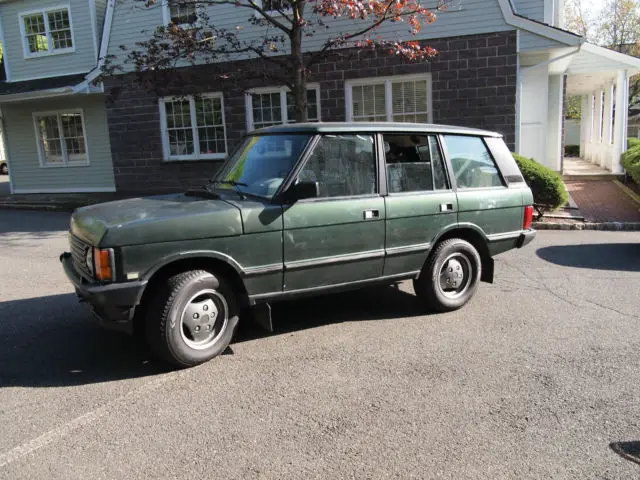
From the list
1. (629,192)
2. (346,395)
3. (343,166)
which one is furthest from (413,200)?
(629,192)

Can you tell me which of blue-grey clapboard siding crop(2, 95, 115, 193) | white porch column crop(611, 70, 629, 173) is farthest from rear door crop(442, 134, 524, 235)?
blue-grey clapboard siding crop(2, 95, 115, 193)

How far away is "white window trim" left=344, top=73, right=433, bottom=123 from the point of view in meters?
13.4

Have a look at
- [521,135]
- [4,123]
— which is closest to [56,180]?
[4,123]

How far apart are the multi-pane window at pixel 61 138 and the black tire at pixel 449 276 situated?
15.9m

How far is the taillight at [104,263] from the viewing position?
150 inches

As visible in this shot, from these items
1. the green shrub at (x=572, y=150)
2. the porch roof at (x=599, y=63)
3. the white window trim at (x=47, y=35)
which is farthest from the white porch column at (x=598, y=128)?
the white window trim at (x=47, y=35)

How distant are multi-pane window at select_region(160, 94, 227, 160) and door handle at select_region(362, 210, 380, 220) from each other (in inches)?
443

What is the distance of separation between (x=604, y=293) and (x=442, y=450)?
4.06 metres

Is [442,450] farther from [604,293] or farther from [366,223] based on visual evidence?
[604,293]

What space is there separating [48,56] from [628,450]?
19.7 meters

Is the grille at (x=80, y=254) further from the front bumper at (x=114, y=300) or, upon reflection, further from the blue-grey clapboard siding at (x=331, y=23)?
the blue-grey clapboard siding at (x=331, y=23)

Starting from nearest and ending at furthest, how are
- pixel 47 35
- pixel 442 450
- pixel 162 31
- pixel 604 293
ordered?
pixel 442 450, pixel 604 293, pixel 162 31, pixel 47 35

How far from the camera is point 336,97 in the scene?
14.1 metres

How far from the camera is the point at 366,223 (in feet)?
15.9
